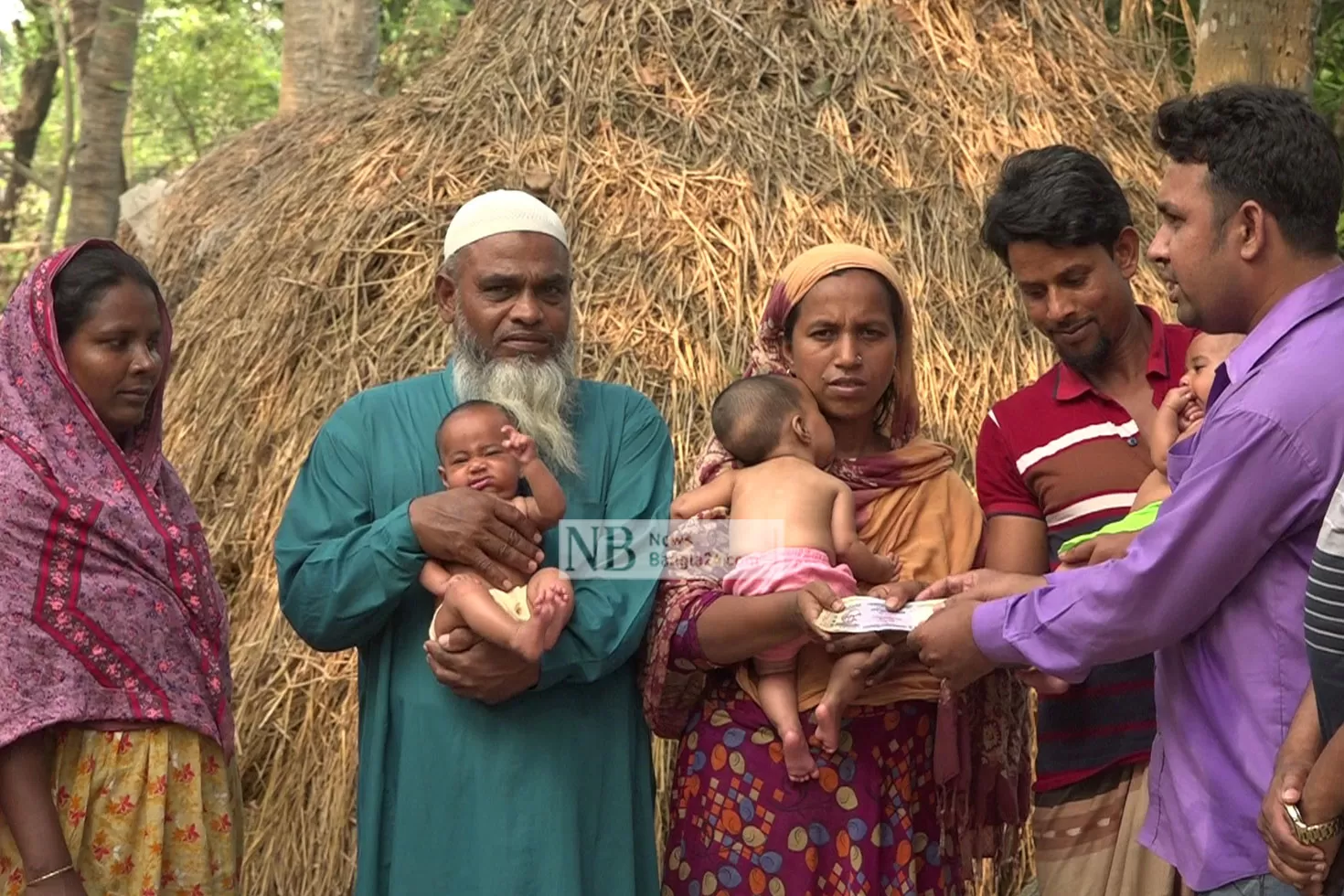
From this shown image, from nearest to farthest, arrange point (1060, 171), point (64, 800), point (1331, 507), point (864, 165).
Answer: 1. point (1331, 507)
2. point (64, 800)
3. point (1060, 171)
4. point (864, 165)

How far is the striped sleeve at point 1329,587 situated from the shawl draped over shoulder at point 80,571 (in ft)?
7.05

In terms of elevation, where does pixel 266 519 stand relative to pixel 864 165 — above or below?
below

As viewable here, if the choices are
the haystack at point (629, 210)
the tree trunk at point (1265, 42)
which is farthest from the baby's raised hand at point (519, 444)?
the tree trunk at point (1265, 42)

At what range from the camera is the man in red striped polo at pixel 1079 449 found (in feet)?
10.6

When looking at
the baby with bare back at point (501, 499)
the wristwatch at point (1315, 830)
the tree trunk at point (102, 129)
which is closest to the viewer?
the wristwatch at point (1315, 830)

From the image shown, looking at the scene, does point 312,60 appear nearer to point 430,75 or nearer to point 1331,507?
point 430,75

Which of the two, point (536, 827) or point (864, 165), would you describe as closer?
point (536, 827)

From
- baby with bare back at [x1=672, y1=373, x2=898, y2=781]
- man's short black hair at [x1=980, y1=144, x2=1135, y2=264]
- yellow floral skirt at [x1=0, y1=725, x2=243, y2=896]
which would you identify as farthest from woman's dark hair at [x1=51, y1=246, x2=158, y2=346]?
man's short black hair at [x1=980, y1=144, x2=1135, y2=264]

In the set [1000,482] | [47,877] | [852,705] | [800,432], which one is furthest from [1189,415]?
[47,877]

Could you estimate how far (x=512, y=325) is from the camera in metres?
3.42

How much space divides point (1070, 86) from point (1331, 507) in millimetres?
4522

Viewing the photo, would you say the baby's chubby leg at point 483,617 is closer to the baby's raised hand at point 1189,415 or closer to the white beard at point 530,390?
the white beard at point 530,390

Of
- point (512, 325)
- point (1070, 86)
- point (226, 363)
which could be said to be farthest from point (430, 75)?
point (512, 325)

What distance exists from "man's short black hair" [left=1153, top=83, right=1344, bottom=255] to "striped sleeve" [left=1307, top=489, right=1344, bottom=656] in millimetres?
577
